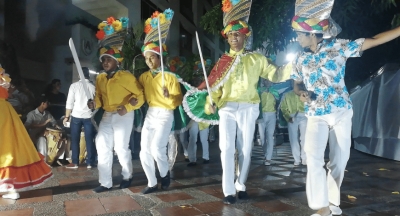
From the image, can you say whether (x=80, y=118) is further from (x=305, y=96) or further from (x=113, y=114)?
(x=305, y=96)

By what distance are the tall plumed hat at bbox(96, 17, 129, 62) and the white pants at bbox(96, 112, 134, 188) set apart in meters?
0.82

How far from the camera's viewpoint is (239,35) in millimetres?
4375

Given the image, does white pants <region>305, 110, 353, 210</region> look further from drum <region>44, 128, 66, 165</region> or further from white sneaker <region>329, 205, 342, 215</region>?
drum <region>44, 128, 66, 165</region>

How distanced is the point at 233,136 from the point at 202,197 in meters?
0.86

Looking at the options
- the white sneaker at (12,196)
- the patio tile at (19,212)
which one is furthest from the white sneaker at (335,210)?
the white sneaker at (12,196)

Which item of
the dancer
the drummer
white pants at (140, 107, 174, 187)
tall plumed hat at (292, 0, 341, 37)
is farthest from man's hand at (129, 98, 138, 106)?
the drummer

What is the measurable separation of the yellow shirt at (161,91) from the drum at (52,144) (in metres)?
3.75

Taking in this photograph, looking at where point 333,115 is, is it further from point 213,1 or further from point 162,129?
point 213,1

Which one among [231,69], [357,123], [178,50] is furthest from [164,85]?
[178,50]

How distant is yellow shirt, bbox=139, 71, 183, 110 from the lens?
198 inches

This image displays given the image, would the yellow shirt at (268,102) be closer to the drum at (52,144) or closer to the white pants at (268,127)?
the white pants at (268,127)

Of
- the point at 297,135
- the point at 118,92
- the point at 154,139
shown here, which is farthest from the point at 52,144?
the point at 297,135

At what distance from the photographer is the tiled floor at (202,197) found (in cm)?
394

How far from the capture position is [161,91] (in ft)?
16.4
